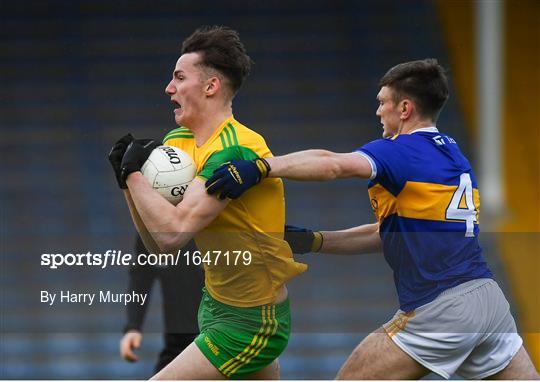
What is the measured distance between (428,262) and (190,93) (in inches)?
40.6

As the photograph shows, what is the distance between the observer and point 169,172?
11.5 ft

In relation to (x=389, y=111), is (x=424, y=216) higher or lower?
lower

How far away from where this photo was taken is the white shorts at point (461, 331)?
3.53 metres

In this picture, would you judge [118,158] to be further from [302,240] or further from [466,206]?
[466,206]

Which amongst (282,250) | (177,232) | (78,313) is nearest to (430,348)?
(282,250)

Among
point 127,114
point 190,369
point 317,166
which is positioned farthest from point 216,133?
point 127,114

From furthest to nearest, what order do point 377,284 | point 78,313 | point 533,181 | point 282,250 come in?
1. point 533,181
2. point 377,284
3. point 78,313
4. point 282,250

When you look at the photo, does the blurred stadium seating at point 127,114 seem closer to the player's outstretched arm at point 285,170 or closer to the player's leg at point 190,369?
the player's leg at point 190,369

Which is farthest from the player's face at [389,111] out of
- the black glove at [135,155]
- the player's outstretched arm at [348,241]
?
the black glove at [135,155]

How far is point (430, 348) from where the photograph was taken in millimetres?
3537

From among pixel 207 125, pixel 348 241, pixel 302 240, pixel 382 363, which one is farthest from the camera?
pixel 348 241

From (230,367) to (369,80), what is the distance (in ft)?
11.6

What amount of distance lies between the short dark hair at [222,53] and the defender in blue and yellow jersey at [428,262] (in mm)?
475

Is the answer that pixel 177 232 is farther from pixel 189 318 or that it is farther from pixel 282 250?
pixel 189 318
